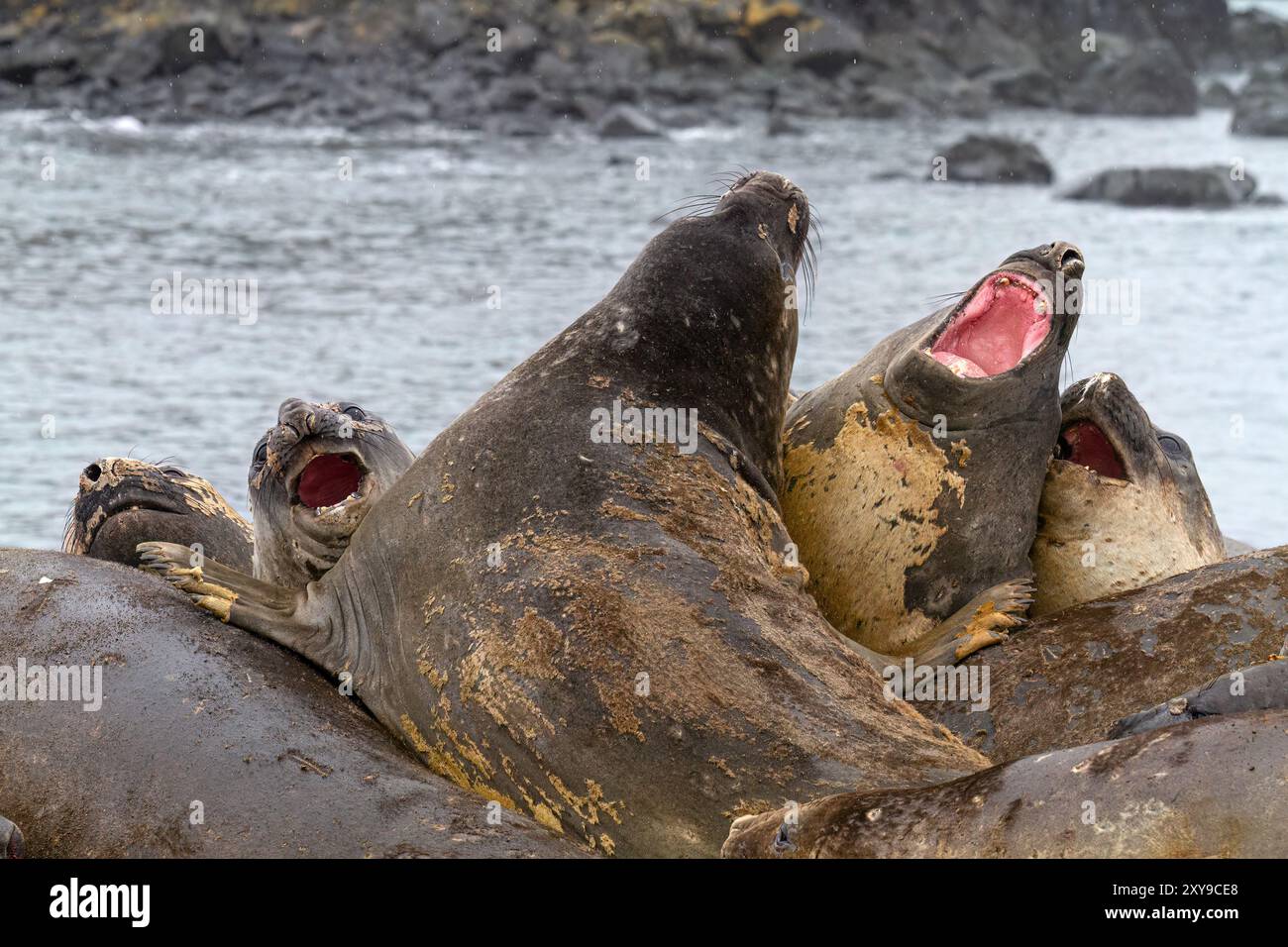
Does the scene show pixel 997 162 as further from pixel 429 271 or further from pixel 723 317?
pixel 723 317

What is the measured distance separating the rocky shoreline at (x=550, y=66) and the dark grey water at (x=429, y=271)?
3.35m

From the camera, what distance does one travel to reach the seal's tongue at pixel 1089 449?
5.43 m

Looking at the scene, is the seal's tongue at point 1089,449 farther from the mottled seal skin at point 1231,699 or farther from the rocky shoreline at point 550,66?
the rocky shoreline at point 550,66

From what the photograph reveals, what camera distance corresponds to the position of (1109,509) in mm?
5266

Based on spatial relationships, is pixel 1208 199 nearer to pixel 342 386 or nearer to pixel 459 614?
pixel 342 386

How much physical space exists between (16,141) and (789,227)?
27.0 m

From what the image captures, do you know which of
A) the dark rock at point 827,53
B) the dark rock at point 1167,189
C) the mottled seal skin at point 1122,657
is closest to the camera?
the mottled seal skin at point 1122,657

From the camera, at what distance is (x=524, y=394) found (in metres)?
4.60

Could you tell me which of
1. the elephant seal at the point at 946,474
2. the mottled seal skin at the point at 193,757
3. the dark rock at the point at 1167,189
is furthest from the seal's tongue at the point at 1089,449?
the dark rock at the point at 1167,189

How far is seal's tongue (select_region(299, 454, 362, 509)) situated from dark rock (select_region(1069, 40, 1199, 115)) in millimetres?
44892

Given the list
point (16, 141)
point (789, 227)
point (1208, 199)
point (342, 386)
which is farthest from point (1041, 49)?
point (789, 227)

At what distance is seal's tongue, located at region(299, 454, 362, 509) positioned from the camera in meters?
4.95

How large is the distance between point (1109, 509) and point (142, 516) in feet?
9.89

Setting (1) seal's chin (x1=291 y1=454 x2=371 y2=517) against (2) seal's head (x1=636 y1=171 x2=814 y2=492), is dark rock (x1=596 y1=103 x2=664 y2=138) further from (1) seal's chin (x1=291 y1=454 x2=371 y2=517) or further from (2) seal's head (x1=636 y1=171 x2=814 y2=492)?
(1) seal's chin (x1=291 y1=454 x2=371 y2=517)
